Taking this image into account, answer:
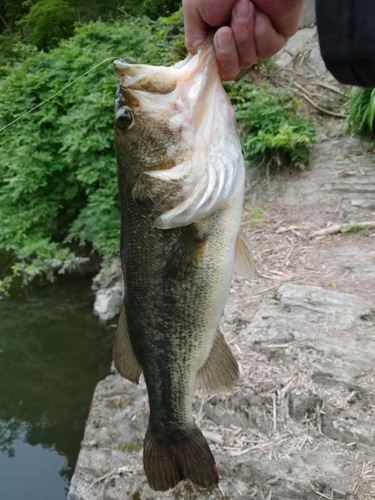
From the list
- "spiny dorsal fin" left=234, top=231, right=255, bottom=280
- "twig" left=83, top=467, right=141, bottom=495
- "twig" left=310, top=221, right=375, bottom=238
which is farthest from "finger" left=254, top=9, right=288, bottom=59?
"twig" left=310, top=221, right=375, bottom=238

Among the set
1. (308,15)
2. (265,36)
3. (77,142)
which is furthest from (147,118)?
(308,15)

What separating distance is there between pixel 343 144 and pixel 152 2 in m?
7.40

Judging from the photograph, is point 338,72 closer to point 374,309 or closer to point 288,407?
point 288,407

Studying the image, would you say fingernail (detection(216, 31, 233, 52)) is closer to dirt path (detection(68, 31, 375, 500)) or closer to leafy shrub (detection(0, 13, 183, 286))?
dirt path (detection(68, 31, 375, 500))

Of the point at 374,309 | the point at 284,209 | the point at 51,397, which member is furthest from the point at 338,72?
the point at 51,397

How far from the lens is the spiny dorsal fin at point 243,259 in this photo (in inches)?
65.4

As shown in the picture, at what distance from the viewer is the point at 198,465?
182 cm

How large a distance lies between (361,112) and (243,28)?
4195 mm

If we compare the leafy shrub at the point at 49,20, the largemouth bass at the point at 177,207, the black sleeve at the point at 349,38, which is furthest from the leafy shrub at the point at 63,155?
the leafy shrub at the point at 49,20

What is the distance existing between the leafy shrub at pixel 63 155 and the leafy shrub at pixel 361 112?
2715mm

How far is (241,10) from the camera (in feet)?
4.98

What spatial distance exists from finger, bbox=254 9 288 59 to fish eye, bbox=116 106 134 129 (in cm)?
62

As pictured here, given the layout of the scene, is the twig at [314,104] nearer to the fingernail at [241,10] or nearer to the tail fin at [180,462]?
the fingernail at [241,10]

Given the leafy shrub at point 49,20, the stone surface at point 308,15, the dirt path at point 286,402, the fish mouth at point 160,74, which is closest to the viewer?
the fish mouth at point 160,74
